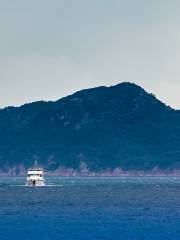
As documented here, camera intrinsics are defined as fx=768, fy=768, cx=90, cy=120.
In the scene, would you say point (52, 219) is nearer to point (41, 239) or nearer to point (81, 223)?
point (81, 223)

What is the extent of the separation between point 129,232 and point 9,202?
238ft

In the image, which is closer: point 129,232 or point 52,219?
point 129,232

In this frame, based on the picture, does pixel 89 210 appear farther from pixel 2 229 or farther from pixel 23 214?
pixel 2 229

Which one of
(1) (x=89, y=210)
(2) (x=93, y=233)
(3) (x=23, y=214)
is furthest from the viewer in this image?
(1) (x=89, y=210)

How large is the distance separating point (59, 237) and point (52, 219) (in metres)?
25.0

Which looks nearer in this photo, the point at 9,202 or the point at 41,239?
the point at 41,239

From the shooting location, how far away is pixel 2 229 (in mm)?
113312

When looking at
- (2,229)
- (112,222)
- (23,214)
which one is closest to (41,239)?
(2,229)

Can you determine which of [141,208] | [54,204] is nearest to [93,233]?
[141,208]

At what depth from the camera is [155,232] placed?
10825 cm

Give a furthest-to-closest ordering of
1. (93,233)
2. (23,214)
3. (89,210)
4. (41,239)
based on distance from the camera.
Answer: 1. (89,210)
2. (23,214)
3. (93,233)
4. (41,239)

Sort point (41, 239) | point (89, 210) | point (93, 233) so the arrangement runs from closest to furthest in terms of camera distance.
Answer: point (41, 239) → point (93, 233) → point (89, 210)

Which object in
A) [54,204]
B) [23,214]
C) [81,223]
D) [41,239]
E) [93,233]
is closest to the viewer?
[41,239]

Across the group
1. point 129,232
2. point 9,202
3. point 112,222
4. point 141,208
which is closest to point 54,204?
point 9,202
